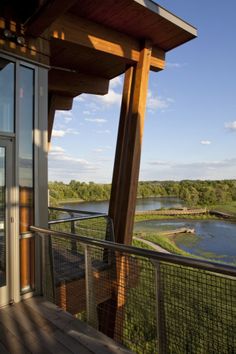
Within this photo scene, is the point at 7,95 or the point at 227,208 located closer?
the point at 7,95

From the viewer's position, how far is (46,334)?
237 centimetres

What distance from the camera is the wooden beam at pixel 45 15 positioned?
270cm

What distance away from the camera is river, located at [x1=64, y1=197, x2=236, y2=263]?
926 inches

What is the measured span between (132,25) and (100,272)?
3.38m

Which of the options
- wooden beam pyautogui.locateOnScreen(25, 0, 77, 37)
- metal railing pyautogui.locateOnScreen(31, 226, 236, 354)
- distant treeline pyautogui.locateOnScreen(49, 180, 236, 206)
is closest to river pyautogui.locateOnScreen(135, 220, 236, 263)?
distant treeline pyautogui.locateOnScreen(49, 180, 236, 206)

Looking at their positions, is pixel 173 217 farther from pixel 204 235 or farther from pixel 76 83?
pixel 76 83

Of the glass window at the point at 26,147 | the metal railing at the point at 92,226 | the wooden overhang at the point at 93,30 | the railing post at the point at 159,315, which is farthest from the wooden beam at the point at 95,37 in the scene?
the railing post at the point at 159,315

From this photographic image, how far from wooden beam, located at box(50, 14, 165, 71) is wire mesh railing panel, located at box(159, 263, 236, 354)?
3170mm

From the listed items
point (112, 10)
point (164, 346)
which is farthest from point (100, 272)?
point (112, 10)

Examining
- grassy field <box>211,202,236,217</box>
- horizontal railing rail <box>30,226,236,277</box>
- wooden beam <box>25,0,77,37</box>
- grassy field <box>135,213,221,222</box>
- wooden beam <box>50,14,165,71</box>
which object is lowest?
grassy field <box>135,213,221,222</box>

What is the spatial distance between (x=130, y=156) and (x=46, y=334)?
2800mm

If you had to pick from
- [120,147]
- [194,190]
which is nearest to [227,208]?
[194,190]

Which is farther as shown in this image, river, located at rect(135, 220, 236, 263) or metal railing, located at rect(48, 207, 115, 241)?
river, located at rect(135, 220, 236, 263)

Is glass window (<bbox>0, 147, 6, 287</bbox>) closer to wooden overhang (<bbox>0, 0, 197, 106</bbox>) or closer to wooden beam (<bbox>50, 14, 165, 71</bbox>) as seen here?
wooden overhang (<bbox>0, 0, 197, 106</bbox>)
